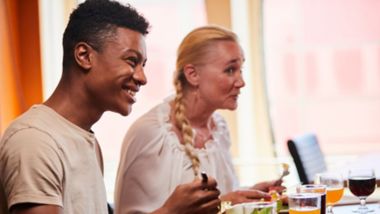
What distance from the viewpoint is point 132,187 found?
2.47 m

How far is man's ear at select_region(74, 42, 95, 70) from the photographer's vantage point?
1.61 meters

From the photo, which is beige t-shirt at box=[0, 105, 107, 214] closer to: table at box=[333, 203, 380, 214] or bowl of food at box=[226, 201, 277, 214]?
bowl of food at box=[226, 201, 277, 214]

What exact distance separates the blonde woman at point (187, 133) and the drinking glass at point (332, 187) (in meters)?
0.31

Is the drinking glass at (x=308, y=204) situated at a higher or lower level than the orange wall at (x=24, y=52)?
lower

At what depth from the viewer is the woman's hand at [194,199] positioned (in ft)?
5.61

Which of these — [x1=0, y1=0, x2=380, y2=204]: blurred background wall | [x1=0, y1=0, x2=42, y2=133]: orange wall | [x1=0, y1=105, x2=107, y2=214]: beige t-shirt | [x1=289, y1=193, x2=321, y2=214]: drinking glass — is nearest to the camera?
[x1=0, y1=105, x2=107, y2=214]: beige t-shirt

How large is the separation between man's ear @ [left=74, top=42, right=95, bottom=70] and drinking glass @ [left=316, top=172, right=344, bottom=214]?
91cm

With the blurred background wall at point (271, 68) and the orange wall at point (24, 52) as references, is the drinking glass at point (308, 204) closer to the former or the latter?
the blurred background wall at point (271, 68)

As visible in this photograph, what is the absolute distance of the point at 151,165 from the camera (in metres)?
2.50

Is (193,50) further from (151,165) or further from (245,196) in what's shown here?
(245,196)

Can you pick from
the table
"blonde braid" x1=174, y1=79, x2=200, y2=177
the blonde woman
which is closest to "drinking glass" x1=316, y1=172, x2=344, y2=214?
the table

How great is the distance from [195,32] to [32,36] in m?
2.33

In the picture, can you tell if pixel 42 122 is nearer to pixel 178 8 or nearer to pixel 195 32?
pixel 195 32

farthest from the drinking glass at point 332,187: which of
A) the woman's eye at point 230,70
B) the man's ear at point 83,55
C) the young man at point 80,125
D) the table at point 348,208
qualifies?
the man's ear at point 83,55
